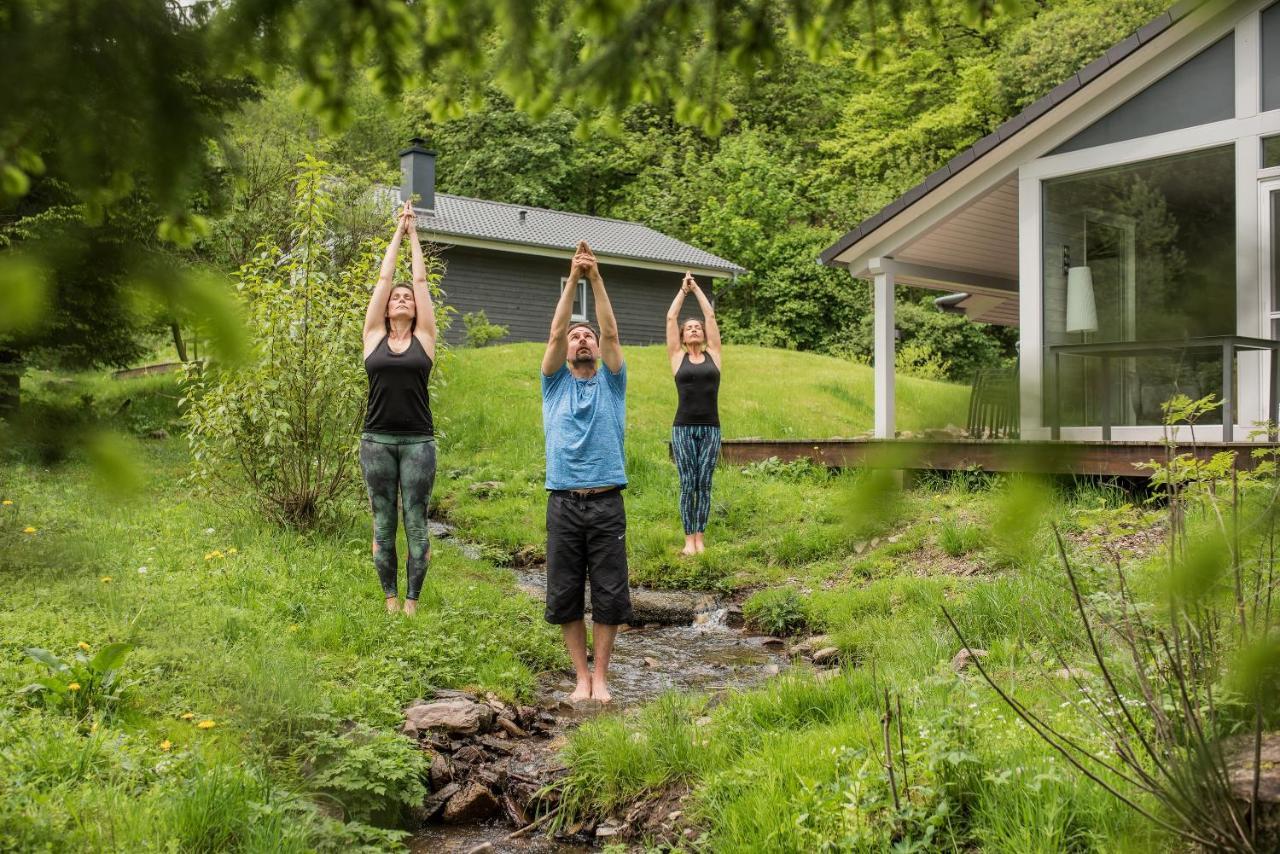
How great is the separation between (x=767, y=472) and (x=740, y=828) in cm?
842

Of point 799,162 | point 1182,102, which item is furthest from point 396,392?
point 799,162

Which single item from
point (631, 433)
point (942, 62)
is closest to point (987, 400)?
point (631, 433)

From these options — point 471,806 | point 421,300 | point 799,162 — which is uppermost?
point 799,162

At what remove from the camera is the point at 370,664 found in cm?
542

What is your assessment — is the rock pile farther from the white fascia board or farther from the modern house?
the white fascia board

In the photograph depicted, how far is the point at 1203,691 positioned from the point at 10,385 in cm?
331

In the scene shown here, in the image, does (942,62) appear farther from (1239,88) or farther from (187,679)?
(187,679)

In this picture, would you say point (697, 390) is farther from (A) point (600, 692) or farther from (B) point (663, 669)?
(A) point (600, 692)

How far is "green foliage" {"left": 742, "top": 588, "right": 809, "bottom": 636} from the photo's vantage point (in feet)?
23.4

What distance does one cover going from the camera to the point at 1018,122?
1040 cm

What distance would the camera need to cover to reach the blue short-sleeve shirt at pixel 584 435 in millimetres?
5512

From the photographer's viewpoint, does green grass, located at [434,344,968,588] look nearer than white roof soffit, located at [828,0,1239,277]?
Yes

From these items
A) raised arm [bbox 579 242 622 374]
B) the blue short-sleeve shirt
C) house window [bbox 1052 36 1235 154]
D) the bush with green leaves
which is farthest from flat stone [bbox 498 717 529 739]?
house window [bbox 1052 36 1235 154]

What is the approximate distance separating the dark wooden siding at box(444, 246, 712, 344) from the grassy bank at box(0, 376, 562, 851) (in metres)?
18.7
